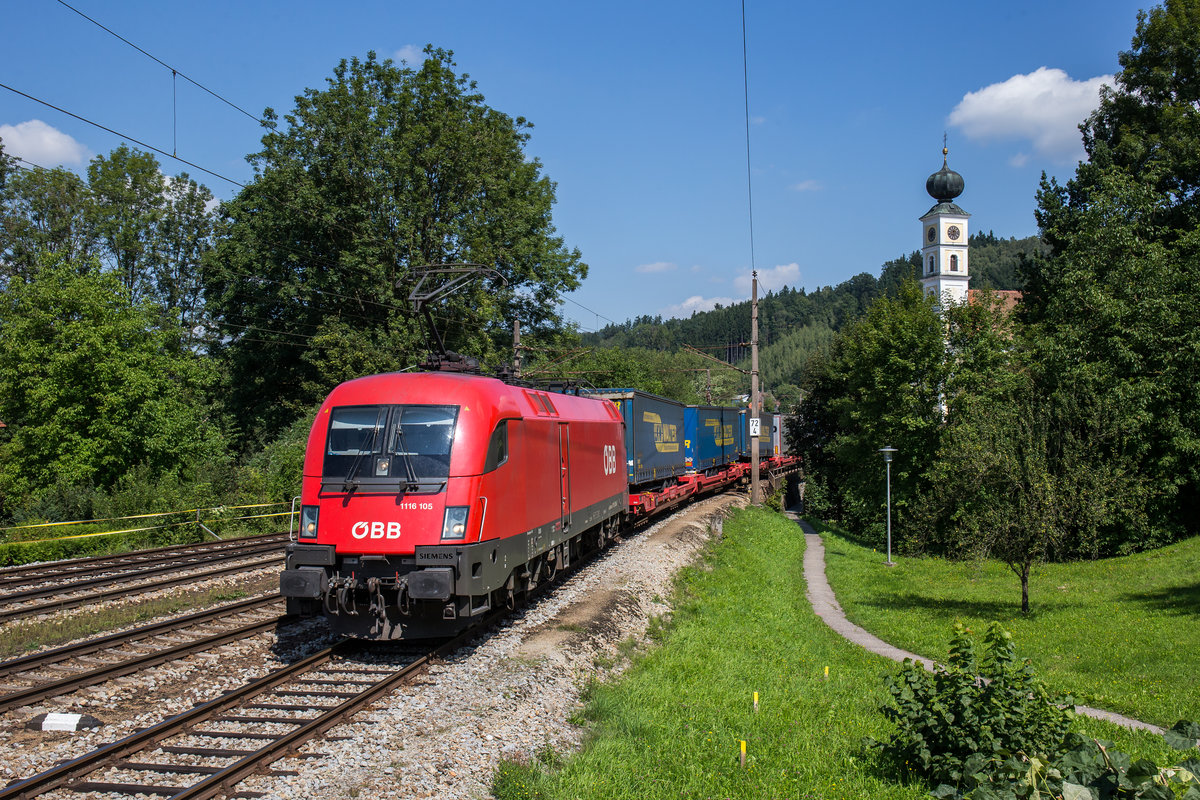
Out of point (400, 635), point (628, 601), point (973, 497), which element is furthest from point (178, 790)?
point (973, 497)

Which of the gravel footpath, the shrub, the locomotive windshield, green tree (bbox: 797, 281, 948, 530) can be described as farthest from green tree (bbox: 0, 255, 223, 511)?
green tree (bbox: 797, 281, 948, 530)

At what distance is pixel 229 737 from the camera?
687 centimetres

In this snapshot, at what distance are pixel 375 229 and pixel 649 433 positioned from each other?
1589 centimetres

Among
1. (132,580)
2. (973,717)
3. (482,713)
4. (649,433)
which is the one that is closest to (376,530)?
(482,713)

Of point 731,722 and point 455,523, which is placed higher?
point 455,523

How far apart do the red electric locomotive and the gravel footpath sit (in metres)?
0.83

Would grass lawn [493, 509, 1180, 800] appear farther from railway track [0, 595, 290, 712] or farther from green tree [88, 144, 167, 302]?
green tree [88, 144, 167, 302]

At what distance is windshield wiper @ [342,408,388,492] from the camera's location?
30.6 ft

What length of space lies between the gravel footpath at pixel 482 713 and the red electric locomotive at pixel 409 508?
83cm

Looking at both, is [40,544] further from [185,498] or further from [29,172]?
[29,172]

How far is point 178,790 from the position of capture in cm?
579

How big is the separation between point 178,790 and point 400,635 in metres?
3.52

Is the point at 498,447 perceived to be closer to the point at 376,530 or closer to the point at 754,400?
the point at 376,530

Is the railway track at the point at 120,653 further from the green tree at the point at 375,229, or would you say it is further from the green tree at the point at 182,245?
the green tree at the point at 182,245
